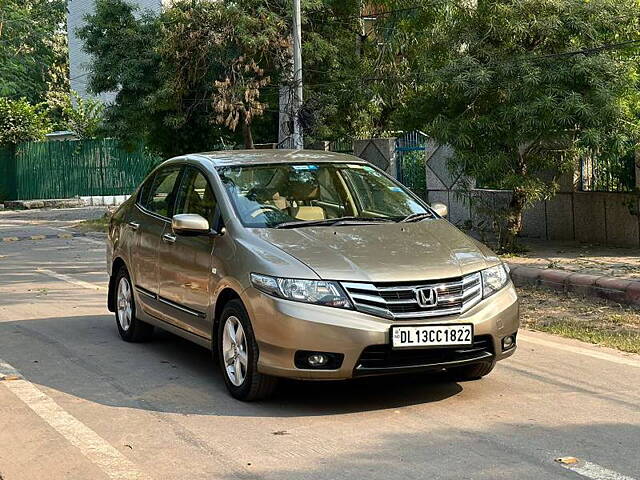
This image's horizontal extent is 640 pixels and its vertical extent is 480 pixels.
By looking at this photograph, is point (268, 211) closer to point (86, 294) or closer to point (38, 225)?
point (86, 294)

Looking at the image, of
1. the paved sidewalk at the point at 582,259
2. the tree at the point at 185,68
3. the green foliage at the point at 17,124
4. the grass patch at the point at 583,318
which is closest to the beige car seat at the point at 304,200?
the grass patch at the point at 583,318

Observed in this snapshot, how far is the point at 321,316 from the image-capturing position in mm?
6301

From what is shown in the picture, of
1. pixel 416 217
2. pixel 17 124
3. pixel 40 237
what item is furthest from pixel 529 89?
pixel 17 124

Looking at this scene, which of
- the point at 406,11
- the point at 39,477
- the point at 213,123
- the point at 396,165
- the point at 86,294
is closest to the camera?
the point at 39,477

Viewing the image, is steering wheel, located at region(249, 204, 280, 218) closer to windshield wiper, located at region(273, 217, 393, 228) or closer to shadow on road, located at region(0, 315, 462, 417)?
windshield wiper, located at region(273, 217, 393, 228)

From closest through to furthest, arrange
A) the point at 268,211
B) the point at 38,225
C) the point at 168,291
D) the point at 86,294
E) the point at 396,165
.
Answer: the point at 268,211 < the point at 168,291 < the point at 86,294 < the point at 396,165 < the point at 38,225

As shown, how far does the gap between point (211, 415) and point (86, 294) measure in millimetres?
6239

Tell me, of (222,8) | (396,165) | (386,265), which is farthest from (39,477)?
(222,8)

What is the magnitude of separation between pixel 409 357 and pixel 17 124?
1263 inches

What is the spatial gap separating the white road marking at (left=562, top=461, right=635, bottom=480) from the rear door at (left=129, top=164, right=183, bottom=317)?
3.98 meters

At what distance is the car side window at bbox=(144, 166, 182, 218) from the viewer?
8.52 m

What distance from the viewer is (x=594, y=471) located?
5254 mm

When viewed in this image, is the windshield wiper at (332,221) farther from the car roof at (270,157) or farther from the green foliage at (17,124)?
the green foliage at (17,124)

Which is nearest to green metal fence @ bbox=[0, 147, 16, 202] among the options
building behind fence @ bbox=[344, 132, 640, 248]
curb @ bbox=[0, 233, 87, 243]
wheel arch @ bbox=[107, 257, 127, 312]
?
curb @ bbox=[0, 233, 87, 243]
